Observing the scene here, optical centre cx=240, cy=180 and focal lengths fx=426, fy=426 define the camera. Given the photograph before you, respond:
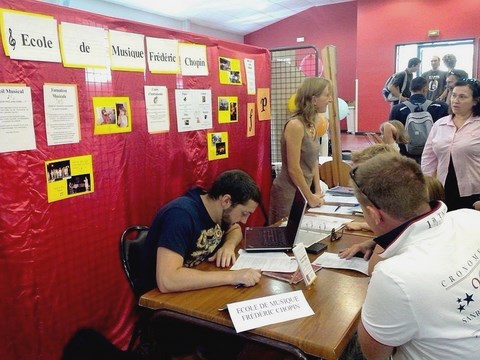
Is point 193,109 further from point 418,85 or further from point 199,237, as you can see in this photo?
point 418,85

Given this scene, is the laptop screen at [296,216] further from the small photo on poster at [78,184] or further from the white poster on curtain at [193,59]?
the white poster on curtain at [193,59]

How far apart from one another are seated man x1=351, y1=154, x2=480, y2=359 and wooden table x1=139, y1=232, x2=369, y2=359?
13 cm

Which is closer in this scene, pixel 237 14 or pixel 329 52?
pixel 329 52

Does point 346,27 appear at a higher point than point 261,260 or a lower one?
higher

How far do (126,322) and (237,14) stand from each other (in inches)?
372

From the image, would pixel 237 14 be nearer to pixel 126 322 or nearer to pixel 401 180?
pixel 126 322

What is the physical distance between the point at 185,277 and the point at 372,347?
2.25 feet

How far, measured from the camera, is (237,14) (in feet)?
34.1

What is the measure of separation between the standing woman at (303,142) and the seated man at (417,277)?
1.50 metres

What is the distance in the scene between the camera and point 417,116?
3.75 meters

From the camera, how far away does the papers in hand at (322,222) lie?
221 centimetres

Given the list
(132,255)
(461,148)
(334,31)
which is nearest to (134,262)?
(132,255)

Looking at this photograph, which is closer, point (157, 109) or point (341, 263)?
point (341, 263)

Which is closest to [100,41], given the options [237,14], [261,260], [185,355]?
[261,260]
